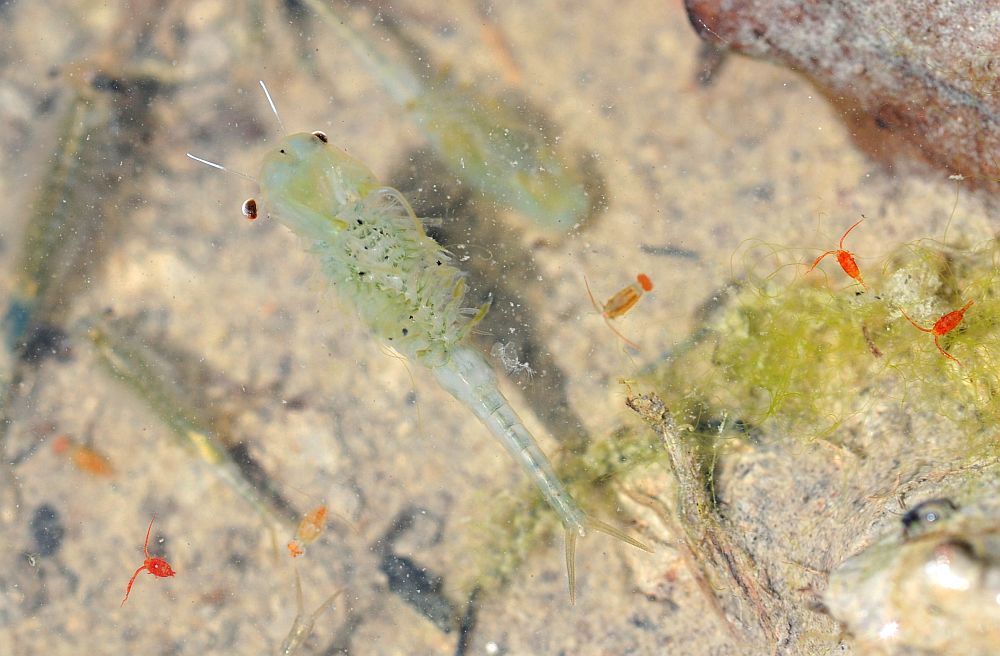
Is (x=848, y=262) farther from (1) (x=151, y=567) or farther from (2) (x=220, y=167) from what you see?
(1) (x=151, y=567)

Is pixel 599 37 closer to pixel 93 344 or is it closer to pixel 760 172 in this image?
pixel 760 172

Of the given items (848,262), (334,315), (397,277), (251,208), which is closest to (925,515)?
(848,262)

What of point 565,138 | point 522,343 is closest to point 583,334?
point 522,343

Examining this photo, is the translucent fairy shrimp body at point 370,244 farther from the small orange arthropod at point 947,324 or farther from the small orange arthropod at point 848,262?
the small orange arthropod at point 947,324

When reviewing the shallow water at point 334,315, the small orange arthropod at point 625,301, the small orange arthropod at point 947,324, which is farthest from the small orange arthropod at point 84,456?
the small orange arthropod at point 947,324

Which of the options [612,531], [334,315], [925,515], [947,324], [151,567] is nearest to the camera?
[925,515]

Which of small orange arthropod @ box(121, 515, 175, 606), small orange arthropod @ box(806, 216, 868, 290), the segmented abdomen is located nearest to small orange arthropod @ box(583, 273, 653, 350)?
the segmented abdomen

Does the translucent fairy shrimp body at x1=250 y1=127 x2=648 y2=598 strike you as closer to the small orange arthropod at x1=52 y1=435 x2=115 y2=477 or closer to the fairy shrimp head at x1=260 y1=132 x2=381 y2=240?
the fairy shrimp head at x1=260 y1=132 x2=381 y2=240

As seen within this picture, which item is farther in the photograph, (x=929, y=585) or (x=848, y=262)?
(x=848, y=262)
